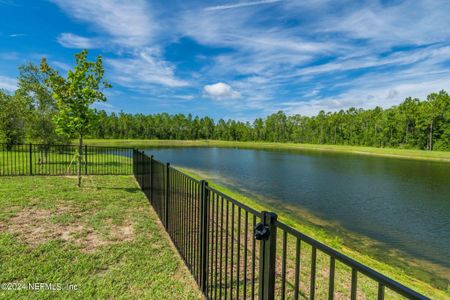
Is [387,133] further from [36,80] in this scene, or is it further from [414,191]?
[36,80]

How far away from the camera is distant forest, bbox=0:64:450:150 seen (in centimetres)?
1352

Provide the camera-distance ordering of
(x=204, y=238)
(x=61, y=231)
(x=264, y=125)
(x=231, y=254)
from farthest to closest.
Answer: (x=264, y=125) < (x=61, y=231) < (x=204, y=238) < (x=231, y=254)

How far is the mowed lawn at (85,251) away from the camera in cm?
301

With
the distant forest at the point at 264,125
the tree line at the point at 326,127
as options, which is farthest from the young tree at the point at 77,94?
the tree line at the point at 326,127

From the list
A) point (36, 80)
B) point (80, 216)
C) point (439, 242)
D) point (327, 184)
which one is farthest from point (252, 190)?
point (36, 80)

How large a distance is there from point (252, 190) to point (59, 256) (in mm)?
10109

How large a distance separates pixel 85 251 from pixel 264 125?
8900 centimetres

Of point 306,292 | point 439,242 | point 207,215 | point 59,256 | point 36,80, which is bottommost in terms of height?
point 439,242

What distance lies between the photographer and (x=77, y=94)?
7578 millimetres

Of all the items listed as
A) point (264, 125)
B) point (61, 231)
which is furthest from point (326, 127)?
point (61, 231)

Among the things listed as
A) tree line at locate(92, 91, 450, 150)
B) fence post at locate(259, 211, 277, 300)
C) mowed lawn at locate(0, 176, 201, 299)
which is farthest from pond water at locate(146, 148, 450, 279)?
tree line at locate(92, 91, 450, 150)

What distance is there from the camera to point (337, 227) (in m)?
8.10

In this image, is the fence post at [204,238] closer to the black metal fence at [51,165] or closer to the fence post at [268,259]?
the fence post at [268,259]

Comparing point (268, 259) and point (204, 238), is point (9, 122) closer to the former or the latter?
point (204, 238)
